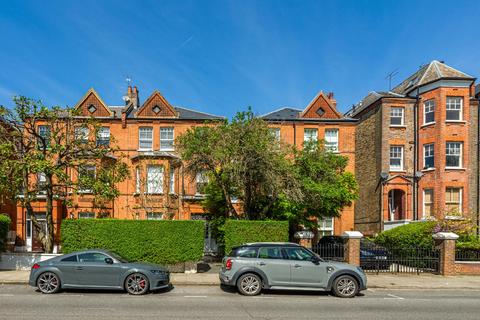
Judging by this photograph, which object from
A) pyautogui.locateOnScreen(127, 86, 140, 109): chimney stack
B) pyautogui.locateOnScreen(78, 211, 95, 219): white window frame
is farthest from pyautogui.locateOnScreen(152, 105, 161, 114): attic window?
pyautogui.locateOnScreen(78, 211, 95, 219): white window frame

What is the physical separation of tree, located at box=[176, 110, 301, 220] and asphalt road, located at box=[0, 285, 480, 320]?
6671mm

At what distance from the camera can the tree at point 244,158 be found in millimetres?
17375

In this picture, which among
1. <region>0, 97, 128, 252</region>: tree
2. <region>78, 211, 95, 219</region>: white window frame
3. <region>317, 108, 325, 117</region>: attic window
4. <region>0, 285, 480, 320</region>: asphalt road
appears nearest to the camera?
<region>0, 285, 480, 320</region>: asphalt road

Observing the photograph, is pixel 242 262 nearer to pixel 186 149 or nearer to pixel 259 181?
pixel 259 181

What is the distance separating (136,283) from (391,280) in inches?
400

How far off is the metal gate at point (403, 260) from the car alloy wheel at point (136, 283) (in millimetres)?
10412

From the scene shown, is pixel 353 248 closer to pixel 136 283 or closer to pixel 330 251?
A: pixel 330 251

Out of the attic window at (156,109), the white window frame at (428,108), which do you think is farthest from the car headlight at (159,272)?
the white window frame at (428,108)

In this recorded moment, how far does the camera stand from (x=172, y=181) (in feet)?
82.0

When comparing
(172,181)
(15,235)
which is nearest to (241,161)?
(172,181)

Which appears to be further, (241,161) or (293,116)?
(293,116)

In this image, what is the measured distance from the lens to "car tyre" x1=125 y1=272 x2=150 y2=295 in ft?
36.5

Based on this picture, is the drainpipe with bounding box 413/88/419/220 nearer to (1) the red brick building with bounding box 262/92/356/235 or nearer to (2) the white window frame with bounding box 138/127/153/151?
(1) the red brick building with bounding box 262/92/356/235

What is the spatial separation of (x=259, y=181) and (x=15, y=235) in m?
17.8
